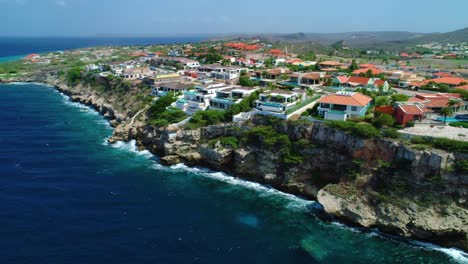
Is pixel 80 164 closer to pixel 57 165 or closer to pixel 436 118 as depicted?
pixel 57 165

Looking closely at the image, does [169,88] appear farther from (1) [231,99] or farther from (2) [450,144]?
(2) [450,144]

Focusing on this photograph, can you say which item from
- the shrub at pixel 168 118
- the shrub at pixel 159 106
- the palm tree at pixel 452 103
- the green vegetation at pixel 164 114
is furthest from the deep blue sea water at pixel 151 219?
the palm tree at pixel 452 103

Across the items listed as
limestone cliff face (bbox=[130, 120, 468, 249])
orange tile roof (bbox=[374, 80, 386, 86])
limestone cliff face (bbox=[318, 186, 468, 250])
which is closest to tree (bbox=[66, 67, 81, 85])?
limestone cliff face (bbox=[130, 120, 468, 249])

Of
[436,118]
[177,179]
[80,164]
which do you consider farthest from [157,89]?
[436,118]

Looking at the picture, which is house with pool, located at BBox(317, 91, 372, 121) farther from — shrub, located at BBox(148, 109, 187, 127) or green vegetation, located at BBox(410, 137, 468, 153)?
shrub, located at BBox(148, 109, 187, 127)

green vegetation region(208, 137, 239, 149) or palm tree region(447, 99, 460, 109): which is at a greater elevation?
palm tree region(447, 99, 460, 109)

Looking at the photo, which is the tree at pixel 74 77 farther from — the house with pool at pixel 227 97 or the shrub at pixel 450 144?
the shrub at pixel 450 144

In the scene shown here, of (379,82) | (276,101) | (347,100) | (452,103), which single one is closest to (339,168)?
(347,100)

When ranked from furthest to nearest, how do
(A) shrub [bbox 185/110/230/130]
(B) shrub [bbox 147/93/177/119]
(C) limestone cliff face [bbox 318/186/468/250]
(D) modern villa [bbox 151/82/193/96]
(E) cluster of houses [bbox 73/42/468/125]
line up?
(D) modern villa [bbox 151/82/193/96] < (B) shrub [bbox 147/93/177/119] < (A) shrub [bbox 185/110/230/130] < (E) cluster of houses [bbox 73/42/468/125] < (C) limestone cliff face [bbox 318/186/468/250]

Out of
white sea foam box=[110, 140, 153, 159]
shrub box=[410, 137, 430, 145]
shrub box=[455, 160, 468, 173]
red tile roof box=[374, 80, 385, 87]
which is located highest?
red tile roof box=[374, 80, 385, 87]
